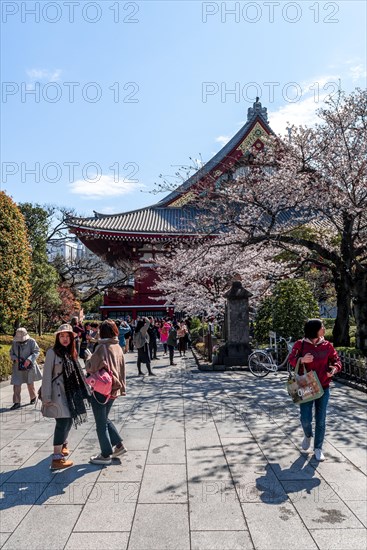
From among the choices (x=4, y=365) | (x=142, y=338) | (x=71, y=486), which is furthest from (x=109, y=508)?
(x=4, y=365)

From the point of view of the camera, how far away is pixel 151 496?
4.42m

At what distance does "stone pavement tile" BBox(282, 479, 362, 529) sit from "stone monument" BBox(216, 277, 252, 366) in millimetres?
9301

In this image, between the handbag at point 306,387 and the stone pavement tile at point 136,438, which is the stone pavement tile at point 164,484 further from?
the handbag at point 306,387

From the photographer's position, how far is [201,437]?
6.43 meters

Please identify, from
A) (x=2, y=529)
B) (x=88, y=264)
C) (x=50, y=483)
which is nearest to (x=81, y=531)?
(x=2, y=529)

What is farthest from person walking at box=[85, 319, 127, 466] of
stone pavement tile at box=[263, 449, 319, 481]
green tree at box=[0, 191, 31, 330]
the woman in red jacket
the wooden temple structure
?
the wooden temple structure

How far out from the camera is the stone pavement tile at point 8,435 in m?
6.25

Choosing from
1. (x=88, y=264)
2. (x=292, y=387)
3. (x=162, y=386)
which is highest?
(x=88, y=264)

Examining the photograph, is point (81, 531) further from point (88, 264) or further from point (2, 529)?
point (88, 264)

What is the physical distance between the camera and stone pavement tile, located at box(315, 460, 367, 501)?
444 centimetres

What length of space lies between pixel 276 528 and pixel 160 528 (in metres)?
1.01

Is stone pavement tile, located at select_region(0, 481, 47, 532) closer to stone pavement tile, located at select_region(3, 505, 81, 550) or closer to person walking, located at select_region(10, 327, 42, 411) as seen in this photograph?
stone pavement tile, located at select_region(3, 505, 81, 550)

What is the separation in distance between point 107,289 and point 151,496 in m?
26.7

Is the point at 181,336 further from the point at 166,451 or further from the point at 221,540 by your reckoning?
the point at 221,540
